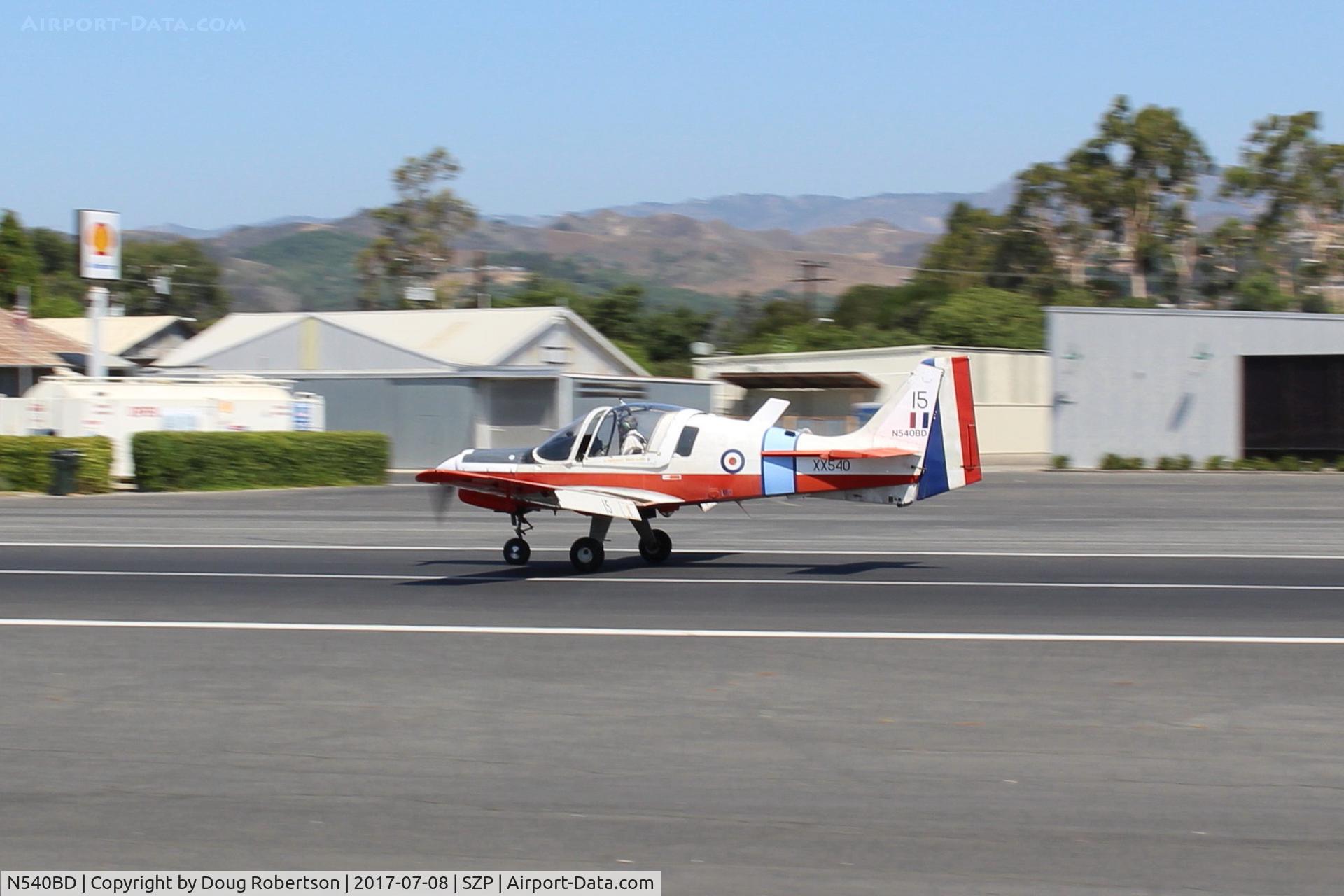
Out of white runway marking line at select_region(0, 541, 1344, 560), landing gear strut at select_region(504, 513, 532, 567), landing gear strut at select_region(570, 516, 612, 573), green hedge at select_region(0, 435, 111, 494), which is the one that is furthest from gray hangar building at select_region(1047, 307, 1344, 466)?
landing gear strut at select_region(504, 513, 532, 567)

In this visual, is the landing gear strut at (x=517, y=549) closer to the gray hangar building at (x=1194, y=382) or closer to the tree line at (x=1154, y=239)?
the gray hangar building at (x=1194, y=382)

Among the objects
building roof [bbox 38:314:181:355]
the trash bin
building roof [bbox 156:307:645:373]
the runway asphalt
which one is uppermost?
building roof [bbox 38:314:181:355]

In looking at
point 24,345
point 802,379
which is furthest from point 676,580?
→ point 802,379

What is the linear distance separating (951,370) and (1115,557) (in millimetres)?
4176

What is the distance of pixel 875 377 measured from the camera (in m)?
53.6

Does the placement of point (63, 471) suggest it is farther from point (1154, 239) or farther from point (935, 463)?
point (1154, 239)

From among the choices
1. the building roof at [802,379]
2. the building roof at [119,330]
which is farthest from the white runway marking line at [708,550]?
the building roof at [119,330]

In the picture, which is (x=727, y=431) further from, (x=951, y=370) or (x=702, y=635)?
(x=702, y=635)

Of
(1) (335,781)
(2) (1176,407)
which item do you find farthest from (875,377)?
(1) (335,781)

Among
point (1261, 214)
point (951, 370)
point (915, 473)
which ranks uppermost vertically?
point (1261, 214)

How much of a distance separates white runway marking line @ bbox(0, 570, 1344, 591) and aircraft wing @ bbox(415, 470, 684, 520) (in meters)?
0.80

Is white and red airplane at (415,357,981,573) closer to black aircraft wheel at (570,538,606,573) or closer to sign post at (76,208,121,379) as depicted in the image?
black aircraft wheel at (570,538,606,573)

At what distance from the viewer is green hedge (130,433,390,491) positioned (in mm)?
32500

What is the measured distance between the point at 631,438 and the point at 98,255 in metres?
29.1
